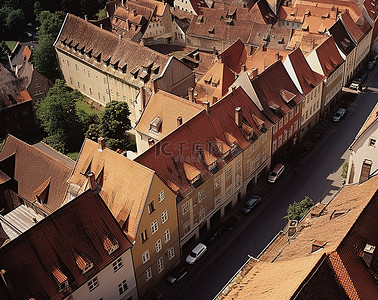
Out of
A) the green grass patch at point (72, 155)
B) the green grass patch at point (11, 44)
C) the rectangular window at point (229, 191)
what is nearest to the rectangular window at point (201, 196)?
the rectangular window at point (229, 191)

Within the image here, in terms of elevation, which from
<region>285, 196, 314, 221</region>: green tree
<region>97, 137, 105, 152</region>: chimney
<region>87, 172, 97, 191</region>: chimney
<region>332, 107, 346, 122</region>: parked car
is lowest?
<region>332, 107, 346, 122</region>: parked car

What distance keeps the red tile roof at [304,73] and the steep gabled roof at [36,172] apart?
41311 millimetres

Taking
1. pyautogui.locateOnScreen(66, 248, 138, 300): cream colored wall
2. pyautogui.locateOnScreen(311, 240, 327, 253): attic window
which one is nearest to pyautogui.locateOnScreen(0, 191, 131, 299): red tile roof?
pyautogui.locateOnScreen(66, 248, 138, 300): cream colored wall

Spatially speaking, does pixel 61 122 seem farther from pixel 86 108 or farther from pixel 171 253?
pixel 171 253

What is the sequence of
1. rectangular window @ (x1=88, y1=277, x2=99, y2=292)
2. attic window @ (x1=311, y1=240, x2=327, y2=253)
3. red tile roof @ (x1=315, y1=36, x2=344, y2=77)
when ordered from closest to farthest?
attic window @ (x1=311, y1=240, x2=327, y2=253) < rectangular window @ (x1=88, y1=277, x2=99, y2=292) < red tile roof @ (x1=315, y1=36, x2=344, y2=77)

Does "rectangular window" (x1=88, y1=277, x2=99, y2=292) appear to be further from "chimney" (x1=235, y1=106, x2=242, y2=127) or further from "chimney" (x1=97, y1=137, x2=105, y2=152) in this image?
"chimney" (x1=235, y1=106, x2=242, y2=127)

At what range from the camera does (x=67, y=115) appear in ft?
297

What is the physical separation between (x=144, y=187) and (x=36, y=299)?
1599 centimetres

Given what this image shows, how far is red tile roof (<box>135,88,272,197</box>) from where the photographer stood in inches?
2424

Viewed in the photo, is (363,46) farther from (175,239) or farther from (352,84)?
(175,239)

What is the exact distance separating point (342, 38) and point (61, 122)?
58.0 metres

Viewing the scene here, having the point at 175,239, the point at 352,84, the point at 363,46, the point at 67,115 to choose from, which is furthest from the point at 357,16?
the point at 175,239

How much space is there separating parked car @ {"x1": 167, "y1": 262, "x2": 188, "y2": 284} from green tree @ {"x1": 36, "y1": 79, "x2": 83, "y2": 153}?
3756cm

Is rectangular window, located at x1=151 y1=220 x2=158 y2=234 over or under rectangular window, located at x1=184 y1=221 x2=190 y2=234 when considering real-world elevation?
over
